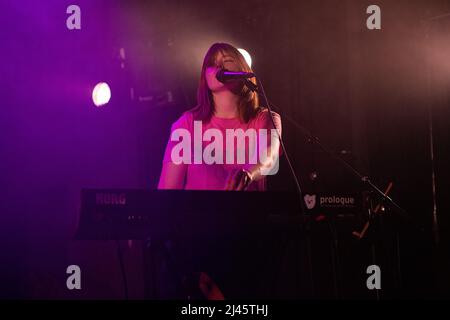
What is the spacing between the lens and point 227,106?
258 centimetres

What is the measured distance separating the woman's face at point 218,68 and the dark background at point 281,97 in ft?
0.45

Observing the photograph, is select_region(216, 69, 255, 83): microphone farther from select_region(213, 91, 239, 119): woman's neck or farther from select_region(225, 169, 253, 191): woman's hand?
select_region(225, 169, 253, 191): woman's hand

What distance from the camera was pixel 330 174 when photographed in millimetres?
2844

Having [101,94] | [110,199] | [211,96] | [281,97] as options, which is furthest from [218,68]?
[110,199]

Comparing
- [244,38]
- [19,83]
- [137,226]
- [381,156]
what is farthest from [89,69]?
[381,156]

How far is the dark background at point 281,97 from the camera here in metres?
2.80

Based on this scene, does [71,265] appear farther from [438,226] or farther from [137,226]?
[438,226]

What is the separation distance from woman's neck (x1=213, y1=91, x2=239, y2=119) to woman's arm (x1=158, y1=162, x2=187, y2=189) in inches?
12.9

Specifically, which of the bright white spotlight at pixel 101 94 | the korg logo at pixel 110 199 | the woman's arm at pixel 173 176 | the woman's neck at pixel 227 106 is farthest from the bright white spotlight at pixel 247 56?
the korg logo at pixel 110 199

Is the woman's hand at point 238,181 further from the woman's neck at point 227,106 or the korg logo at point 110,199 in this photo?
the korg logo at point 110,199

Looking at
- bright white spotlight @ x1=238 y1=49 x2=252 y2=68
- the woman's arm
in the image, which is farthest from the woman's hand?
bright white spotlight @ x1=238 y1=49 x2=252 y2=68

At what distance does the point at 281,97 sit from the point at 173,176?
0.82 metres

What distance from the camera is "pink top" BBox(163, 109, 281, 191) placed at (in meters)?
2.46

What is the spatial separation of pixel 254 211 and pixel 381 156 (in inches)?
52.4
